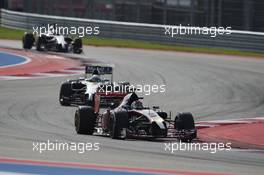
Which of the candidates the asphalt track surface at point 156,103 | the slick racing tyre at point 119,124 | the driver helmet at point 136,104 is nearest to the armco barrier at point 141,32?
the asphalt track surface at point 156,103

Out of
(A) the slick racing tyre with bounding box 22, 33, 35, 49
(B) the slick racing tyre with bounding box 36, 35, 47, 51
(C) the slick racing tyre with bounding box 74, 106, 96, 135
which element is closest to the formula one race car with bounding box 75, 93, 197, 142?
(C) the slick racing tyre with bounding box 74, 106, 96, 135

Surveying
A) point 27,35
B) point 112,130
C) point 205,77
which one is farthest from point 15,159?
point 27,35

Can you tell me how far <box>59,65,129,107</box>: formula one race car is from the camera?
53.3 feet

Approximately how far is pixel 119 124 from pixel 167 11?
2292cm

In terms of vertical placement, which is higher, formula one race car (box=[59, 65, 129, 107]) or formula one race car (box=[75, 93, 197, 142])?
formula one race car (box=[59, 65, 129, 107])

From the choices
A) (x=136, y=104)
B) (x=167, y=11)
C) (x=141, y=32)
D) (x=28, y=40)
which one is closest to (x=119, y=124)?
(x=136, y=104)

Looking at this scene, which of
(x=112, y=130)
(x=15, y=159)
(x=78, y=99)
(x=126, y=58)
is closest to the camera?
(x=15, y=159)

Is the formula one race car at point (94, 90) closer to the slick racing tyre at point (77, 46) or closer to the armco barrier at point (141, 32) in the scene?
the slick racing tyre at point (77, 46)

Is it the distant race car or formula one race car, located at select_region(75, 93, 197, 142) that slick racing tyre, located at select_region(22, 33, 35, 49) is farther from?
formula one race car, located at select_region(75, 93, 197, 142)

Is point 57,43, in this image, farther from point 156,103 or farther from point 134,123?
point 134,123

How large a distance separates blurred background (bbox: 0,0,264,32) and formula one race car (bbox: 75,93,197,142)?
19.4m

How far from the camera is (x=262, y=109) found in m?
18.6

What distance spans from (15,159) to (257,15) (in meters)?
22.9

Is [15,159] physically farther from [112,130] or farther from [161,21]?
[161,21]
